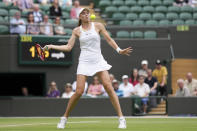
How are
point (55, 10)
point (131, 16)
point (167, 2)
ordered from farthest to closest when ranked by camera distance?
point (167, 2) < point (131, 16) < point (55, 10)

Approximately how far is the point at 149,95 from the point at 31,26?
4.33 meters

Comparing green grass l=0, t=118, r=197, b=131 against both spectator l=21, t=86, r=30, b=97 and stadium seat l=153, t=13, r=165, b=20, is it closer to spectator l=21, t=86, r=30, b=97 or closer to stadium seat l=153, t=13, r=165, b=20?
spectator l=21, t=86, r=30, b=97

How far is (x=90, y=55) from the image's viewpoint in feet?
33.6

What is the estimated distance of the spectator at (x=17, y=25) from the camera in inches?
728

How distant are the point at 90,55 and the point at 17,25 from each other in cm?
865

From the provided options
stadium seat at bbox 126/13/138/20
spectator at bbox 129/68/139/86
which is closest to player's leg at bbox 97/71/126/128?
spectator at bbox 129/68/139/86

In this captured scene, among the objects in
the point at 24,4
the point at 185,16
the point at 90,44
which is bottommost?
the point at 185,16

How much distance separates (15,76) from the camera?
22.1m

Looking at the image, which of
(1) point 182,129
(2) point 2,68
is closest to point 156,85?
(2) point 2,68

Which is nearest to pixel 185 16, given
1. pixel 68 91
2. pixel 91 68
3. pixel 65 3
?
pixel 65 3

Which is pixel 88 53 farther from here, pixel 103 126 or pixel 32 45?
pixel 32 45

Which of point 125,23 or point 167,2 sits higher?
point 167,2

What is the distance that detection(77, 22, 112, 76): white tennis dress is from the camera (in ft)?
33.4

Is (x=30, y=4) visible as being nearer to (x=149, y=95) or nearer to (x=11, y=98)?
(x=11, y=98)
